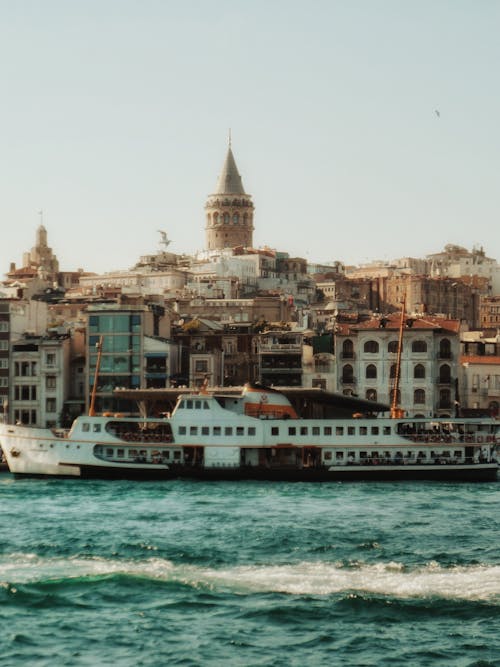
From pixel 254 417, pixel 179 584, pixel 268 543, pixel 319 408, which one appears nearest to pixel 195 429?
pixel 254 417

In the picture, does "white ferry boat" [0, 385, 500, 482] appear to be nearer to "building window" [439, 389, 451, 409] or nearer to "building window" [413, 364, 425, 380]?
"building window" [439, 389, 451, 409]

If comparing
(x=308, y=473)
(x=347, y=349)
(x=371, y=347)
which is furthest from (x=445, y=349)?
(x=308, y=473)

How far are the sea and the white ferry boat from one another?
9154 millimetres

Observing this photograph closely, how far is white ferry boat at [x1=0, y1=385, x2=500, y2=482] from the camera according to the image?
2477 inches

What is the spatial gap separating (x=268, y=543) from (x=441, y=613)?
10.3 m

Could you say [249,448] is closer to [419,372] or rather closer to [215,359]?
[419,372]

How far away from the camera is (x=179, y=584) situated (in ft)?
117

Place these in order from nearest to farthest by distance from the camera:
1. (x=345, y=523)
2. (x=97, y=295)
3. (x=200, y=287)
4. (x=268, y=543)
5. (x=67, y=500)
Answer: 1. (x=268, y=543)
2. (x=345, y=523)
3. (x=67, y=500)
4. (x=97, y=295)
5. (x=200, y=287)

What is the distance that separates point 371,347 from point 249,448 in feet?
67.2

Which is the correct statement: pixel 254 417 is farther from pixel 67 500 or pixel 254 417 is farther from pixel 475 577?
pixel 475 577

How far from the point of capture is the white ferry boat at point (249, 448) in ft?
206

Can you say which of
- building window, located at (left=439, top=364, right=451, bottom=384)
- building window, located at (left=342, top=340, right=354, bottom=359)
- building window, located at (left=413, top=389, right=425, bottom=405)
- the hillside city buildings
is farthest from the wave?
building window, located at (left=342, top=340, right=354, bottom=359)

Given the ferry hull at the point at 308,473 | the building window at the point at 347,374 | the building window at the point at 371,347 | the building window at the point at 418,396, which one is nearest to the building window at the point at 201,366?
the building window at the point at 347,374

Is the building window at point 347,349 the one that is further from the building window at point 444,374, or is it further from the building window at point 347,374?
the building window at point 444,374
